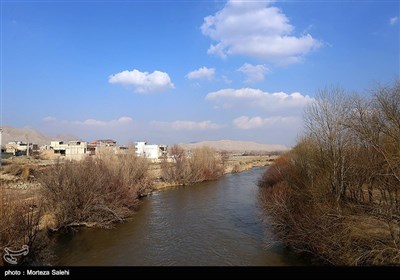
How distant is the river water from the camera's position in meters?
14.9

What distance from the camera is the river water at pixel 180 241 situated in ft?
48.9

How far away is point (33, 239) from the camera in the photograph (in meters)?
13.9

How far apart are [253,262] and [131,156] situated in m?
24.6

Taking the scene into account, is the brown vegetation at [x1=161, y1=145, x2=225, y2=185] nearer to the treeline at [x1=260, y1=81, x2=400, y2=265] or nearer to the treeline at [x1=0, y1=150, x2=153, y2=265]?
the treeline at [x1=0, y1=150, x2=153, y2=265]

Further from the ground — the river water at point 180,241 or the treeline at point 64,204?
the treeline at point 64,204

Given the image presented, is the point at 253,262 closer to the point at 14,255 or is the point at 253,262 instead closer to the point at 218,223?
the point at 218,223

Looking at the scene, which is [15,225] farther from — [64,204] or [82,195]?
[82,195]

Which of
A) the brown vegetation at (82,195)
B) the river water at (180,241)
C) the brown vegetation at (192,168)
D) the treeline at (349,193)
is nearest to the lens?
the treeline at (349,193)

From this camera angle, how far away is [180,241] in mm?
17875

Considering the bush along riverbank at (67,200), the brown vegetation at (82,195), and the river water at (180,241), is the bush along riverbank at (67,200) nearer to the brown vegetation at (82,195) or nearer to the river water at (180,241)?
the brown vegetation at (82,195)

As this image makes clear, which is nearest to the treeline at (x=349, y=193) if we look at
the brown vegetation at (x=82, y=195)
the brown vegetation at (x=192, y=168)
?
the brown vegetation at (x=82, y=195)

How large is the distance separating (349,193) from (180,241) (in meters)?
9.82

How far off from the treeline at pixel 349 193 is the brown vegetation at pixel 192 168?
86.2ft

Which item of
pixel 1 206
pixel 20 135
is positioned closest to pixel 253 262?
pixel 1 206
